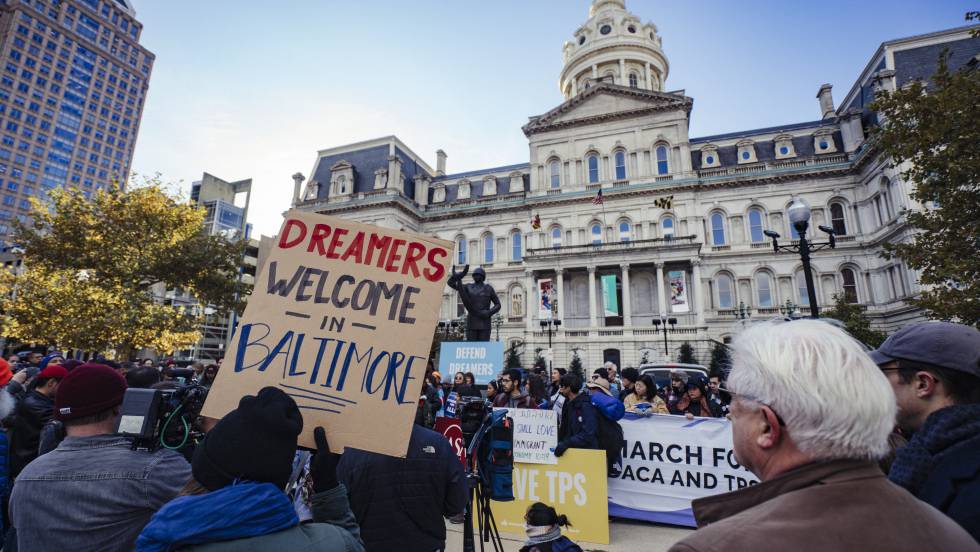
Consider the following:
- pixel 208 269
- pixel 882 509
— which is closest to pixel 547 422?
pixel 882 509

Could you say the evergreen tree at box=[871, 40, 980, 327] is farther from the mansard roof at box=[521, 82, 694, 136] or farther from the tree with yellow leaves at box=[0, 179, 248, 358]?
the tree with yellow leaves at box=[0, 179, 248, 358]

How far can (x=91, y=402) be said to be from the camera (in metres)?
2.30

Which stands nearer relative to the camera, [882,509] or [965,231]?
[882,509]

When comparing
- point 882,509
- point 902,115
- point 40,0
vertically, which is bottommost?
point 882,509

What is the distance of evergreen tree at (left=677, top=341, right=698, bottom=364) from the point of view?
93.6ft

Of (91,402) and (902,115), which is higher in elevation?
(902,115)

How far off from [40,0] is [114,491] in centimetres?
12260

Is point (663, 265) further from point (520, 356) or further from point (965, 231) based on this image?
point (965, 231)

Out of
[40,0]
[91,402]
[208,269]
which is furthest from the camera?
[40,0]

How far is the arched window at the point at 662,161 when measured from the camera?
34.8 meters

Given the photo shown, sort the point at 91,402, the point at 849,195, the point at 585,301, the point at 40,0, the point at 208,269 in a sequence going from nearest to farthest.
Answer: the point at 91,402, the point at 208,269, the point at 849,195, the point at 585,301, the point at 40,0

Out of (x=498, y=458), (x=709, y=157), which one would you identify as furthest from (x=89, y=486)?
(x=709, y=157)

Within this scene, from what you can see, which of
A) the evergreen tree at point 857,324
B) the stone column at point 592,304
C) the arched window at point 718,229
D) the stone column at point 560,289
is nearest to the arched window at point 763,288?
the arched window at point 718,229

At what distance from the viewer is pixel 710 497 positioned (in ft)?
4.10
